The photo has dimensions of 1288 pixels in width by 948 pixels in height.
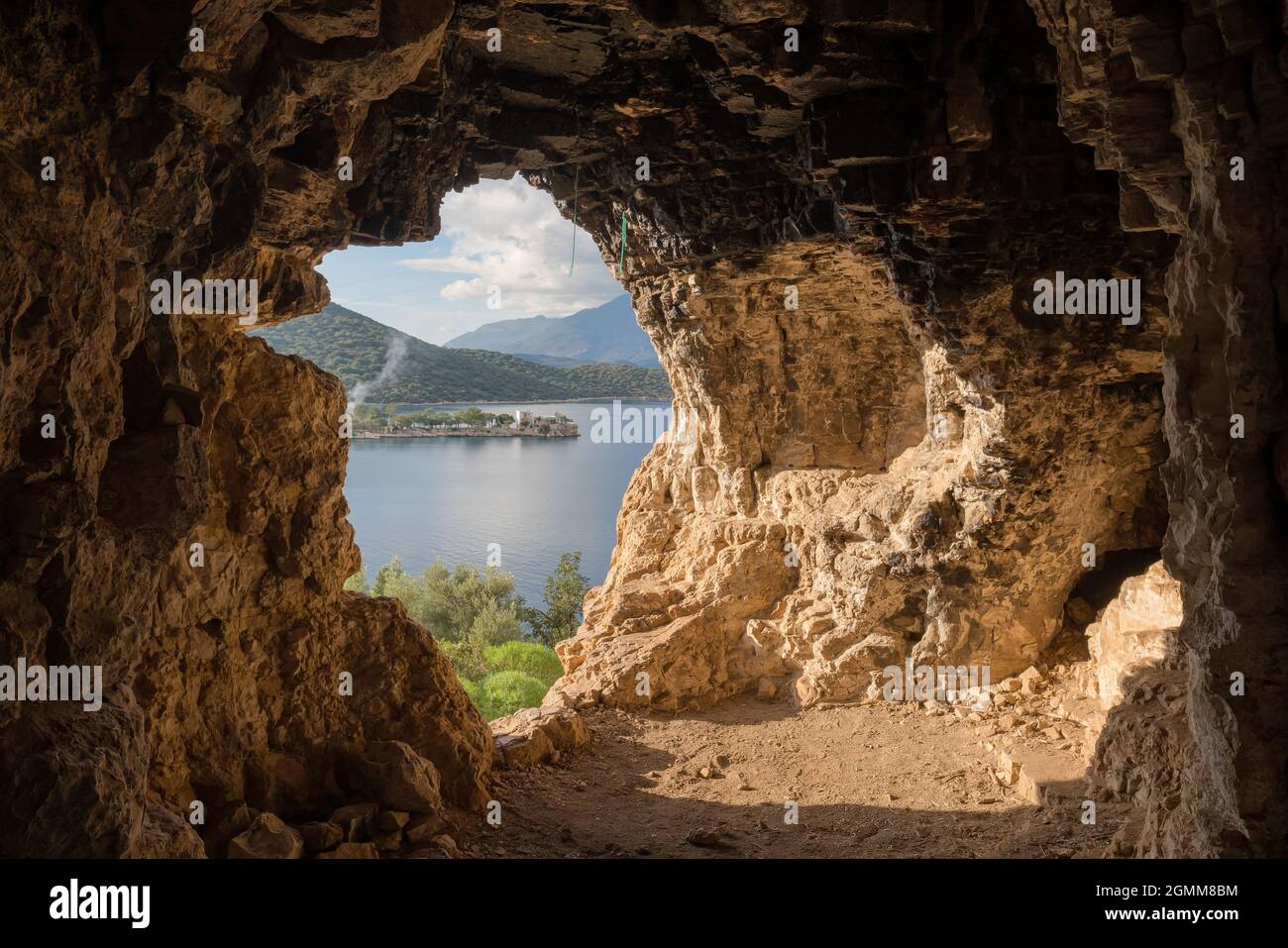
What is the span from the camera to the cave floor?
8.65 m

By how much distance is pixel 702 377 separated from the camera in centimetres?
1523

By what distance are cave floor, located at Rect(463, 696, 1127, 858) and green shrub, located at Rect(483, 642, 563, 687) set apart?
27.8 feet

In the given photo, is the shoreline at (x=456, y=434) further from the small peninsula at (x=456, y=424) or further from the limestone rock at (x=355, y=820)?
the limestone rock at (x=355, y=820)

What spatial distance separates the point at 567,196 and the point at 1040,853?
10416mm

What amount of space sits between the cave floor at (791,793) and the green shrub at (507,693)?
19.4 feet

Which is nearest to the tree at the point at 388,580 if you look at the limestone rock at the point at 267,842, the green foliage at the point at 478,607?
the green foliage at the point at 478,607

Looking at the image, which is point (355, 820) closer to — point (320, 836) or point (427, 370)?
point (320, 836)

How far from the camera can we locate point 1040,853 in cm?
763

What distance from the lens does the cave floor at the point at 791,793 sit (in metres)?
8.65

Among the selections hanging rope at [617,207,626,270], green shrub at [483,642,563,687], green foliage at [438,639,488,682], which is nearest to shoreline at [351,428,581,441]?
green foliage at [438,639,488,682]

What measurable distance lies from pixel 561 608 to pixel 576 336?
3998cm

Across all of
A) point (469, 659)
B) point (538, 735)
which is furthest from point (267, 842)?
point (469, 659)

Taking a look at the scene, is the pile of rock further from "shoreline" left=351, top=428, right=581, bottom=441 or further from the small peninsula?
"shoreline" left=351, top=428, right=581, bottom=441

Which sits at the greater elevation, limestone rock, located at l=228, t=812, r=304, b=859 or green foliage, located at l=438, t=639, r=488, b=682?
limestone rock, located at l=228, t=812, r=304, b=859
